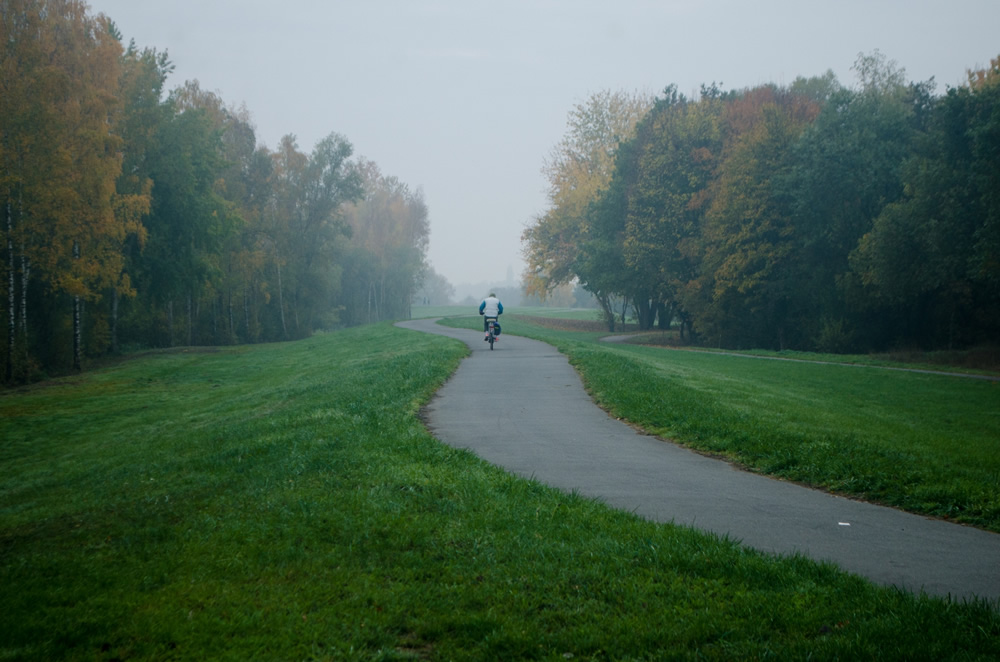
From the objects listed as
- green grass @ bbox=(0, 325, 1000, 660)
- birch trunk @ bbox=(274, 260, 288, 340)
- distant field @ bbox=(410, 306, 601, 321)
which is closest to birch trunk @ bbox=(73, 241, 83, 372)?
green grass @ bbox=(0, 325, 1000, 660)

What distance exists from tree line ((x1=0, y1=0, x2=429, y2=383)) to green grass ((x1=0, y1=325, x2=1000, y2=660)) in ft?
74.0

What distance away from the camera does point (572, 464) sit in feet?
29.6

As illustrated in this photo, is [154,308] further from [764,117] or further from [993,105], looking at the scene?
[993,105]

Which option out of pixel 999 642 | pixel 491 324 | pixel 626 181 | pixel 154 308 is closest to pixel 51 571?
pixel 999 642

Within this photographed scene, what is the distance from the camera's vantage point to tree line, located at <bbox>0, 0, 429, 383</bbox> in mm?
26516

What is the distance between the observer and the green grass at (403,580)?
13.4 ft

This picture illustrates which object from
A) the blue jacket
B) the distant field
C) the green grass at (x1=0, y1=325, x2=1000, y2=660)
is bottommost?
the green grass at (x1=0, y1=325, x2=1000, y2=660)

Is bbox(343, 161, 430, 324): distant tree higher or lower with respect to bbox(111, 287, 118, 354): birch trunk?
higher

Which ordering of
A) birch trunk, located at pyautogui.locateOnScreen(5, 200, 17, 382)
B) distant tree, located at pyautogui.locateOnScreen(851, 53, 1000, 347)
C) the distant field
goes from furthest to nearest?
the distant field, distant tree, located at pyautogui.locateOnScreen(851, 53, 1000, 347), birch trunk, located at pyautogui.locateOnScreen(5, 200, 17, 382)

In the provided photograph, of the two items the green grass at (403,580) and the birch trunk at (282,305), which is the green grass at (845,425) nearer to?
the green grass at (403,580)

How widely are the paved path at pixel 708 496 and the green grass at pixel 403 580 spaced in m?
0.64

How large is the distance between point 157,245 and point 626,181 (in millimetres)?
31424

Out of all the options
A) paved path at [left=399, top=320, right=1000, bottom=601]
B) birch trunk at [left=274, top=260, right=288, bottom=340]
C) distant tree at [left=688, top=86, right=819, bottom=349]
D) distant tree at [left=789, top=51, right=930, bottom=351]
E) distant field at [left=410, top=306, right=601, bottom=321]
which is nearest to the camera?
paved path at [left=399, top=320, right=1000, bottom=601]

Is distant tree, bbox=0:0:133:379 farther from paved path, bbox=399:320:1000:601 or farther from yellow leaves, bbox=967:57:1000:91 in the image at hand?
yellow leaves, bbox=967:57:1000:91
